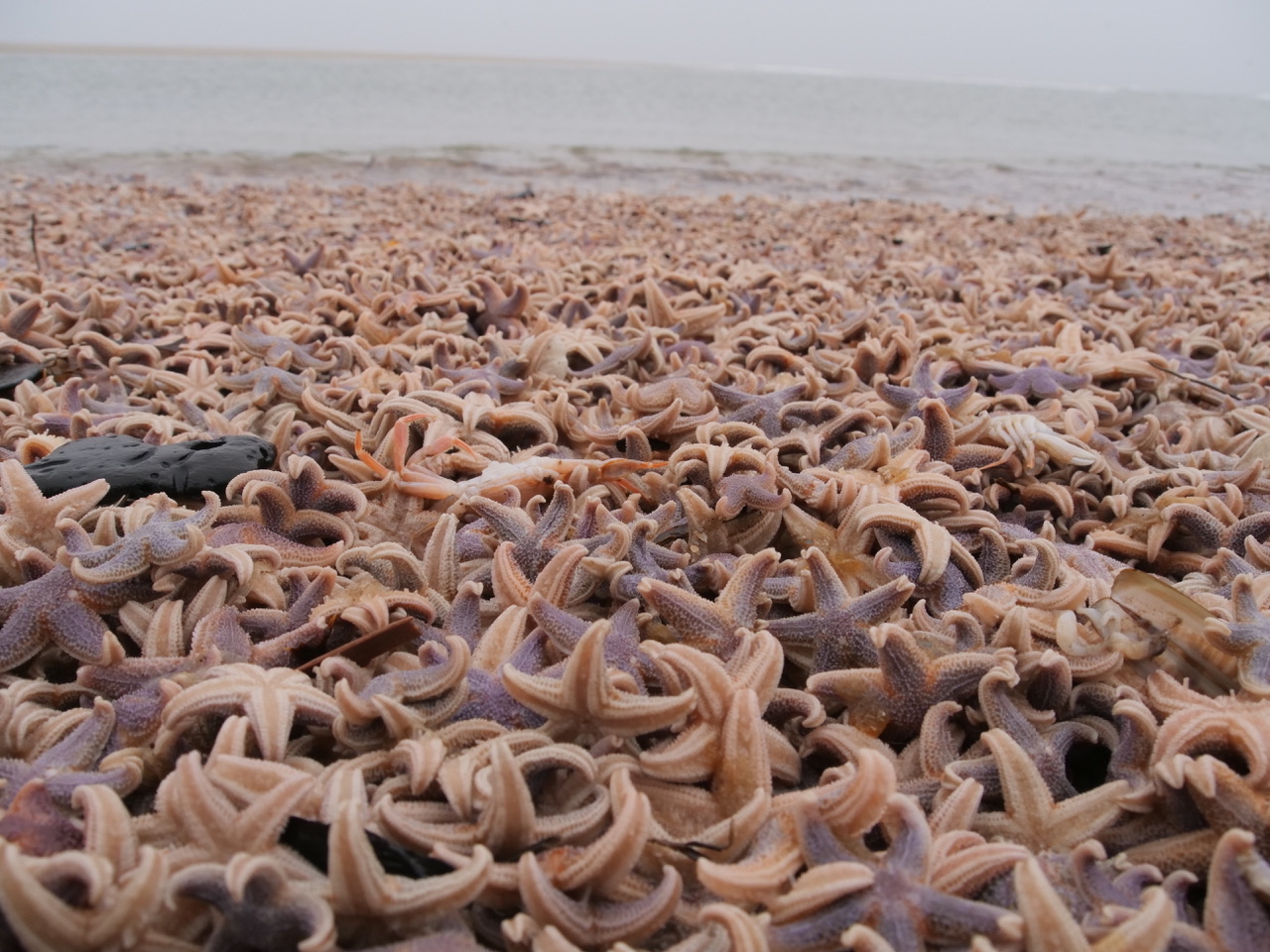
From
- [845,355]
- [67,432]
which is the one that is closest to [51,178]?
[67,432]

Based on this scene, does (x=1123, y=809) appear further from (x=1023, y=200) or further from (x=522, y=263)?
(x=1023, y=200)

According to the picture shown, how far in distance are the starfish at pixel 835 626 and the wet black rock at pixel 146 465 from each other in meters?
2.05

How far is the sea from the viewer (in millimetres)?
17766

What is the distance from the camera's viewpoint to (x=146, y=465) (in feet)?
9.98

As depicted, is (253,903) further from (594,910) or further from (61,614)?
(61,614)

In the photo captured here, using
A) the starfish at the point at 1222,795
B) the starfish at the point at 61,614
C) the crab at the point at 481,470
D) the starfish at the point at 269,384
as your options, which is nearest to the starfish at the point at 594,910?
the starfish at the point at 1222,795

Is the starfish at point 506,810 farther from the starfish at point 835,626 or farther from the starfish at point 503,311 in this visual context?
the starfish at point 503,311

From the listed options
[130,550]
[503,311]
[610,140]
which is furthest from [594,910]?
[610,140]

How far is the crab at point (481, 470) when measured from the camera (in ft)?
10.2

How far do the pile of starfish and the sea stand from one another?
1321 cm

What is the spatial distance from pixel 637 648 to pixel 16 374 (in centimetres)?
385

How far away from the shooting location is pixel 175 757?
78.0 inches

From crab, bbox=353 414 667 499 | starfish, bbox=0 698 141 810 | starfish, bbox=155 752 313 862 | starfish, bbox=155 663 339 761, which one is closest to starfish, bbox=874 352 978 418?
crab, bbox=353 414 667 499

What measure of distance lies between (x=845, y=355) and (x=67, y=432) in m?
3.68
